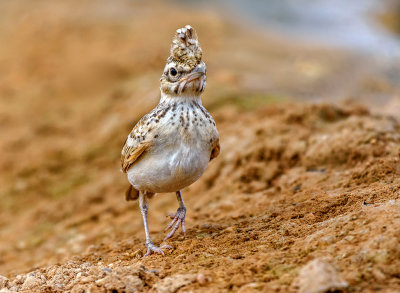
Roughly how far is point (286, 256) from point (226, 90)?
7.64 meters

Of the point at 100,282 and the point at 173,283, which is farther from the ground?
the point at 100,282

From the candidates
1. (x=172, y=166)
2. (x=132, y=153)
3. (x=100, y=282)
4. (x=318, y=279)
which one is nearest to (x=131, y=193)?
(x=132, y=153)

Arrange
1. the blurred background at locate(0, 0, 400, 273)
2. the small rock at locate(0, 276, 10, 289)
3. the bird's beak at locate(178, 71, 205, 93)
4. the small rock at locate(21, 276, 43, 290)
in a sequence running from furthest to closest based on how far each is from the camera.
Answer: the blurred background at locate(0, 0, 400, 273) → the bird's beak at locate(178, 71, 205, 93) → the small rock at locate(0, 276, 10, 289) → the small rock at locate(21, 276, 43, 290)

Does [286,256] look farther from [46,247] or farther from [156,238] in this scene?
[46,247]

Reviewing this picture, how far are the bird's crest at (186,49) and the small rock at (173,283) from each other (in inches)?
76.5

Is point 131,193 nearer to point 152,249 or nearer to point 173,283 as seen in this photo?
point 152,249

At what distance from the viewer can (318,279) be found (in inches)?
136

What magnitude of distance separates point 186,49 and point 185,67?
170mm

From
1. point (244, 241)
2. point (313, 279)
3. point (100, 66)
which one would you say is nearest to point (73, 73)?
point (100, 66)

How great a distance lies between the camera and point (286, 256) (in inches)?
159

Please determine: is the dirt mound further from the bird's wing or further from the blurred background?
the bird's wing

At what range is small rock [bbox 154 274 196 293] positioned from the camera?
3.98 meters

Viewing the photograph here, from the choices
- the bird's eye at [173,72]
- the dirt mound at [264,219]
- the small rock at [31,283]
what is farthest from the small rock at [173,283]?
the bird's eye at [173,72]

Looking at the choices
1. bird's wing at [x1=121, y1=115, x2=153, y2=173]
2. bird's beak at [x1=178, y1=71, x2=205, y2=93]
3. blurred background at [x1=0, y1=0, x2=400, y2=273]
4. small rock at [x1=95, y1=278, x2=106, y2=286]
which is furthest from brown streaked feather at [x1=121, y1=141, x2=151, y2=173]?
blurred background at [x1=0, y1=0, x2=400, y2=273]
